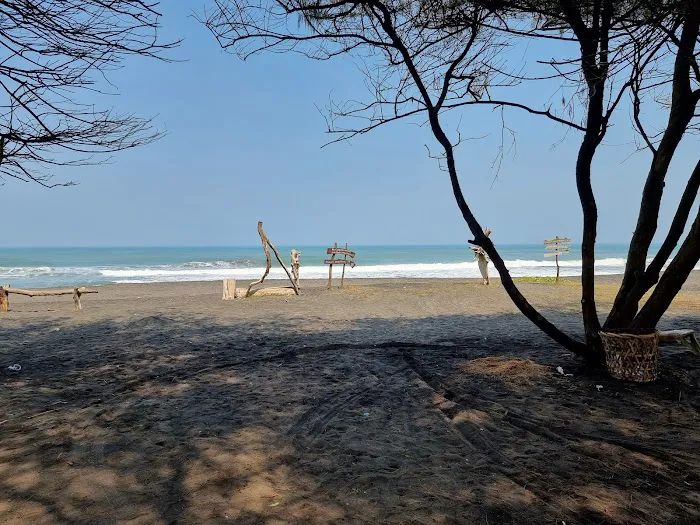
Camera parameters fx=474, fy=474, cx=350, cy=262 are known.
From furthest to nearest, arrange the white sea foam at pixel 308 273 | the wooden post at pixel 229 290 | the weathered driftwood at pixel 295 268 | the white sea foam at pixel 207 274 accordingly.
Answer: the white sea foam at pixel 308 273 < the white sea foam at pixel 207 274 < the weathered driftwood at pixel 295 268 < the wooden post at pixel 229 290

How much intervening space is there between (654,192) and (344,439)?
412 cm

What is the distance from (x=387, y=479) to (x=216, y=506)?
104cm

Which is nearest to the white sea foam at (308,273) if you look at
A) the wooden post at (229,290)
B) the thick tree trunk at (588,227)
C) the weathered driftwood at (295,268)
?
the weathered driftwood at (295,268)

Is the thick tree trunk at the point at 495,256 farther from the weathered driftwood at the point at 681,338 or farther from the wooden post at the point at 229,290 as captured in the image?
the wooden post at the point at 229,290

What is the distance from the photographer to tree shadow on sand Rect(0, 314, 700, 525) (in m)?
2.63

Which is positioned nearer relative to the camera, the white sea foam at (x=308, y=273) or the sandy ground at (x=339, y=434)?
the sandy ground at (x=339, y=434)

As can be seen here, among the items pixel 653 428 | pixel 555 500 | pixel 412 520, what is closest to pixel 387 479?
pixel 412 520

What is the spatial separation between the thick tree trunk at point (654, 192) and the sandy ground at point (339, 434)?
85 cm

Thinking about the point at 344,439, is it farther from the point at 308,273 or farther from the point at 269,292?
the point at 308,273

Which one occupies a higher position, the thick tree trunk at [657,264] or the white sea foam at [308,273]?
the thick tree trunk at [657,264]

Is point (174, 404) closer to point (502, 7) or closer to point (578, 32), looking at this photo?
point (502, 7)

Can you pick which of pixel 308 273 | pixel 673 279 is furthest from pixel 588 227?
pixel 308 273

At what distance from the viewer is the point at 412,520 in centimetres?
250

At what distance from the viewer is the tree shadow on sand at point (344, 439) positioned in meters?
2.63
